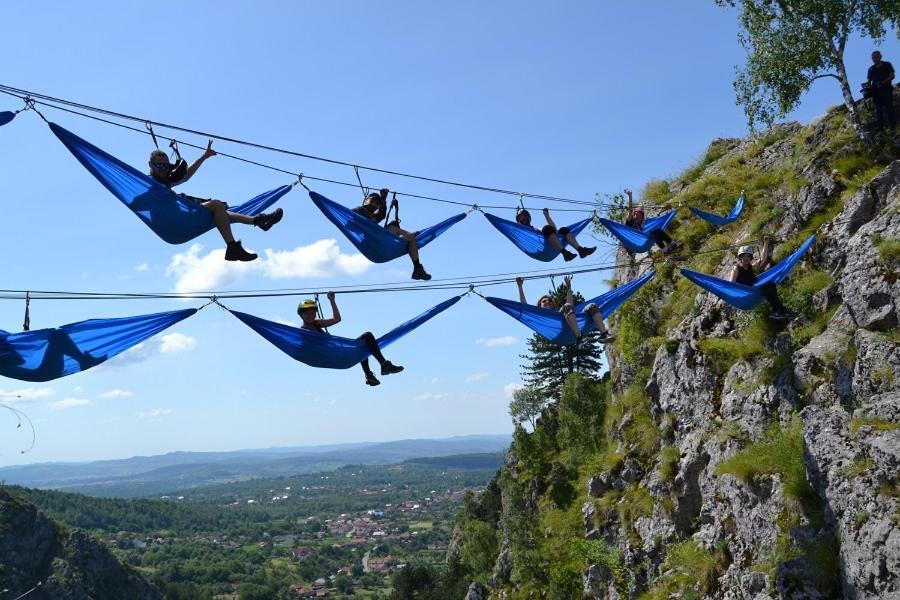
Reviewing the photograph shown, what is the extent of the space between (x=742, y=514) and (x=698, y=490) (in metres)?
2.06

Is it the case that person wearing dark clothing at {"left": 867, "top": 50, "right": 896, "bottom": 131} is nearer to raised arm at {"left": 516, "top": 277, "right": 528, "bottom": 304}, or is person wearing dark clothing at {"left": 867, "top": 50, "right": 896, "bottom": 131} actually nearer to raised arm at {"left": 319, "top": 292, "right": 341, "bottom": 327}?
raised arm at {"left": 516, "top": 277, "right": 528, "bottom": 304}

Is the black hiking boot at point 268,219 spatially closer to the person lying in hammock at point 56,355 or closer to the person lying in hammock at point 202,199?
the person lying in hammock at point 202,199

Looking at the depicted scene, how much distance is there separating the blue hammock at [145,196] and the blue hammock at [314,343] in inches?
48.1

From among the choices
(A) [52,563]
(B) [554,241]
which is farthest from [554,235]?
(A) [52,563]

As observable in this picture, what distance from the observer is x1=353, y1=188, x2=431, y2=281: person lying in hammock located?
9.75 metres

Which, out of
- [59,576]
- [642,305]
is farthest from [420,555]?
[642,305]

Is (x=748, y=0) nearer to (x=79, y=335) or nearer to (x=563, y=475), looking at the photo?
(x=79, y=335)

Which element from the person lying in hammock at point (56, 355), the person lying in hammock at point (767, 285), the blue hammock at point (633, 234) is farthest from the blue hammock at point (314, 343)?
the blue hammock at point (633, 234)

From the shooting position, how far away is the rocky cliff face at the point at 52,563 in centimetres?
6900

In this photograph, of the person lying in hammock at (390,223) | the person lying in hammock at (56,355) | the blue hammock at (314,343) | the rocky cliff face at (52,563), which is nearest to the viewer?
the person lying in hammock at (56,355)

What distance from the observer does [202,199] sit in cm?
735

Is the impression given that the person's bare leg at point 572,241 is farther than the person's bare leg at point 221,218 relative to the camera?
Yes

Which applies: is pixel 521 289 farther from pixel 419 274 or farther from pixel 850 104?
pixel 850 104

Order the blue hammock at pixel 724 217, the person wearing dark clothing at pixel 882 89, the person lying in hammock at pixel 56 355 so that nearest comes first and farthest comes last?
the person lying in hammock at pixel 56 355
the person wearing dark clothing at pixel 882 89
the blue hammock at pixel 724 217
